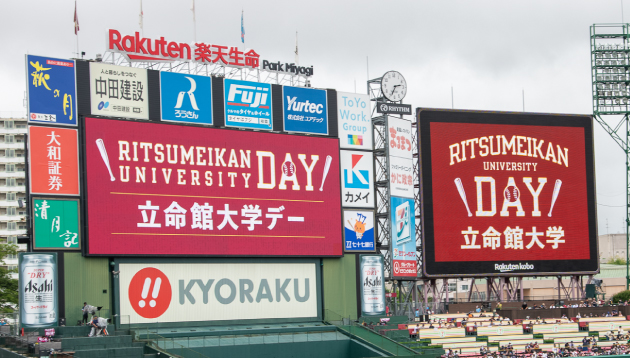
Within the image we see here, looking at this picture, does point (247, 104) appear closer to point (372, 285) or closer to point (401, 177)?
point (401, 177)

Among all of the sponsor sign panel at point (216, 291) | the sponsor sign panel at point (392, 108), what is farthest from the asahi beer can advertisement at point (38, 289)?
the sponsor sign panel at point (392, 108)

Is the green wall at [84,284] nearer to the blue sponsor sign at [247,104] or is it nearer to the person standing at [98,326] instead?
the person standing at [98,326]

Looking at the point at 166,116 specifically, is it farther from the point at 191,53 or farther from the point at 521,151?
the point at 521,151

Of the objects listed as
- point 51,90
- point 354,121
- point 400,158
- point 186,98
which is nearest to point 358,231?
point 400,158

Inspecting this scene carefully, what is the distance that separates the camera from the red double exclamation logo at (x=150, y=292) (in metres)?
32.3

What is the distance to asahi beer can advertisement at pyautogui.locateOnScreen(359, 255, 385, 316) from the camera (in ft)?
125

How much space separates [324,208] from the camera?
37.0 meters

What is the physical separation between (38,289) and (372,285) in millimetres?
14641

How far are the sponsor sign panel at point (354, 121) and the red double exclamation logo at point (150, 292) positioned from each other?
10.4 metres

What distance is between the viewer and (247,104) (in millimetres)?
36125

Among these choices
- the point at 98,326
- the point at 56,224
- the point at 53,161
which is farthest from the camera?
the point at 53,161

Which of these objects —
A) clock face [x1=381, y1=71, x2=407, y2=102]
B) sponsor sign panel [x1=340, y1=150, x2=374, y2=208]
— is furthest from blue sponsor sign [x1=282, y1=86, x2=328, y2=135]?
clock face [x1=381, y1=71, x2=407, y2=102]

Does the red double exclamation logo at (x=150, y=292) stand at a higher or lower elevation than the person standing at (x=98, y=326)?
higher

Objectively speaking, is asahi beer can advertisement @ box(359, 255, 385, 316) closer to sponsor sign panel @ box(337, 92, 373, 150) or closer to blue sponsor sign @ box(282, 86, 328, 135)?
sponsor sign panel @ box(337, 92, 373, 150)
